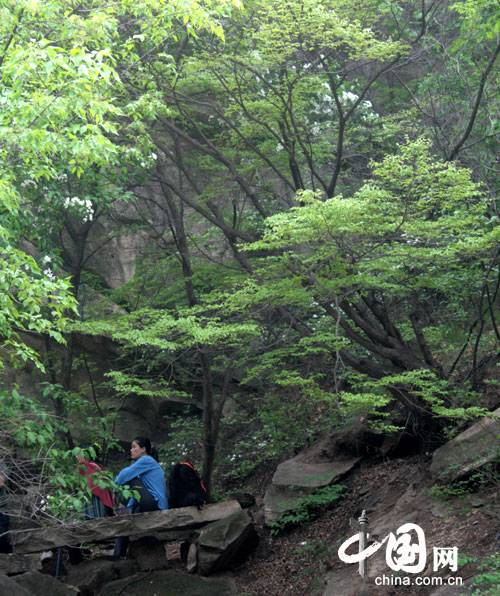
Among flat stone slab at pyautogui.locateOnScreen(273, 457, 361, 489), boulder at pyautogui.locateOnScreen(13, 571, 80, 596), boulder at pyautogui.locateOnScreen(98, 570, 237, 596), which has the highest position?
flat stone slab at pyautogui.locateOnScreen(273, 457, 361, 489)

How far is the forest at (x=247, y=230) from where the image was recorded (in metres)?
8.29

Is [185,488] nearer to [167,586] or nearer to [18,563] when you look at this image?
[167,586]

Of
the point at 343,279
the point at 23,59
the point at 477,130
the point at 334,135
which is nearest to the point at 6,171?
the point at 23,59

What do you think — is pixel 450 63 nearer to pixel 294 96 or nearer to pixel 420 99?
pixel 420 99

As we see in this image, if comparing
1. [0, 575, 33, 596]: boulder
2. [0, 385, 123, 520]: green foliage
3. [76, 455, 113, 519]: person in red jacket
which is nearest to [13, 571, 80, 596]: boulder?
[0, 575, 33, 596]: boulder

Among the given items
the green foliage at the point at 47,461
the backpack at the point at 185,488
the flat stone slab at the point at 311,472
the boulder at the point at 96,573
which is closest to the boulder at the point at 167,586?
the boulder at the point at 96,573

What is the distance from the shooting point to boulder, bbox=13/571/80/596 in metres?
9.24

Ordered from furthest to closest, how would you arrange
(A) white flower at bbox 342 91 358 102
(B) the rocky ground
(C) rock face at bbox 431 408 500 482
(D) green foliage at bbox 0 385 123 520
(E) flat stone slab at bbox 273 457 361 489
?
(A) white flower at bbox 342 91 358 102, (E) flat stone slab at bbox 273 457 361 489, (C) rock face at bbox 431 408 500 482, (B) the rocky ground, (D) green foliage at bbox 0 385 123 520

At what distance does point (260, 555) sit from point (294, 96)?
6743mm

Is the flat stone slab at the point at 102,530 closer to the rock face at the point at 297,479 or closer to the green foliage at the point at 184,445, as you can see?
the rock face at the point at 297,479

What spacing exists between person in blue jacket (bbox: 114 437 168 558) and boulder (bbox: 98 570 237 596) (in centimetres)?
67

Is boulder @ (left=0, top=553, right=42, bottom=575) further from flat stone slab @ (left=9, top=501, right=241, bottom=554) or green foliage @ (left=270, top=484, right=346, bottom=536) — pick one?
green foliage @ (left=270, top=484, right=346, bottom=536)

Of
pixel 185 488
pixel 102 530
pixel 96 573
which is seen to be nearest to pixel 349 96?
pixel 185 488

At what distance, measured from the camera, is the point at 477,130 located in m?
13.9
